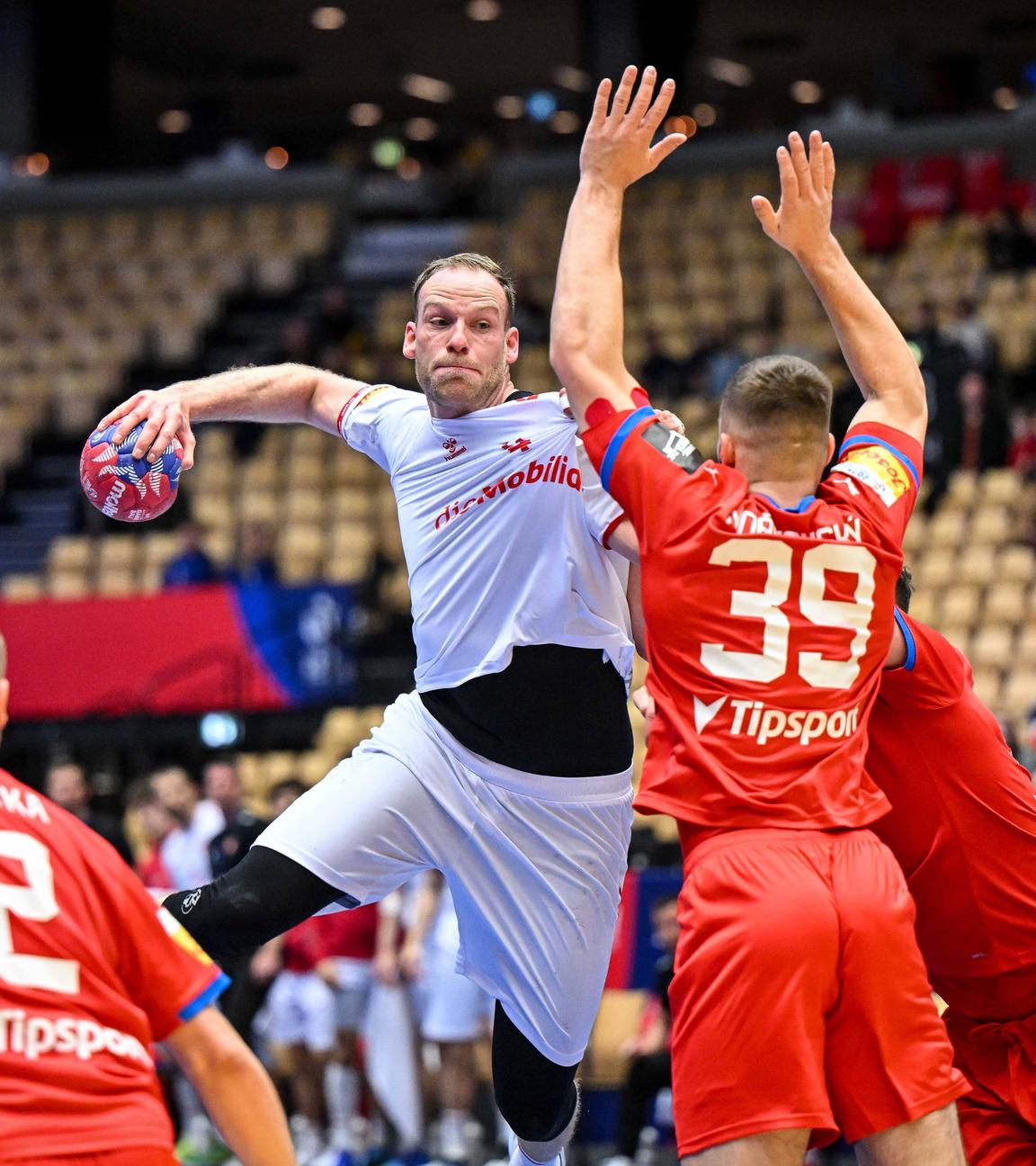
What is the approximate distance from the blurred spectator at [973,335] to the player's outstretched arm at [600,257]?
10900 mm

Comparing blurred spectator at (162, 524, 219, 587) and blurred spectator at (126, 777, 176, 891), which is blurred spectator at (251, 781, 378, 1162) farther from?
blurred spectator at (162, 524, 219, 587)

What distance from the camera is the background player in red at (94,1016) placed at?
2676mm

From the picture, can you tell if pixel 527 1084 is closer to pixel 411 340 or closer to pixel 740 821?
pixel 740 821

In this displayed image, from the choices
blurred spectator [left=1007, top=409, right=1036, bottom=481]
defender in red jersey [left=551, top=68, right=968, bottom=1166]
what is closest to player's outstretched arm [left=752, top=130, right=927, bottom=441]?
defender in red jersey [left=551, top=68, right=968, bottom=1166]

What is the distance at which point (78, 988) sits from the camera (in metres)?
2.75

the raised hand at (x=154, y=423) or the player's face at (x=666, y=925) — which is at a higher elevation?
the raised hand at (x=154, y=423)

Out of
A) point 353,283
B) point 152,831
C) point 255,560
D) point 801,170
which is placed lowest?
point 152,831

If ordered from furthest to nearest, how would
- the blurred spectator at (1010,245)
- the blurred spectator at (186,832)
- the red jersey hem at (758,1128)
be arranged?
the blurred spectator at (1010,245), the blurred spectator at (186,832), the red jersey hem at (758,1128)

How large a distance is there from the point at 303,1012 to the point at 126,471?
6220mm

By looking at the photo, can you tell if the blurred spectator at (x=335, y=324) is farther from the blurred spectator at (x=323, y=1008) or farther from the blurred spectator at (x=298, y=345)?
the blurred spectator at (x=323, y=1008)

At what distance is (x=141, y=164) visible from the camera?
25969 mm

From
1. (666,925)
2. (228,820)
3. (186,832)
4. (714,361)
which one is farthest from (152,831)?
(714,361)

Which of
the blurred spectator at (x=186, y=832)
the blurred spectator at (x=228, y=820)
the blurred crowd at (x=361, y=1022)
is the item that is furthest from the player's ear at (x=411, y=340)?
the blurred spectator at (x=186, y=832)

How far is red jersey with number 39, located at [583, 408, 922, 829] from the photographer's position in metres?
3.63
